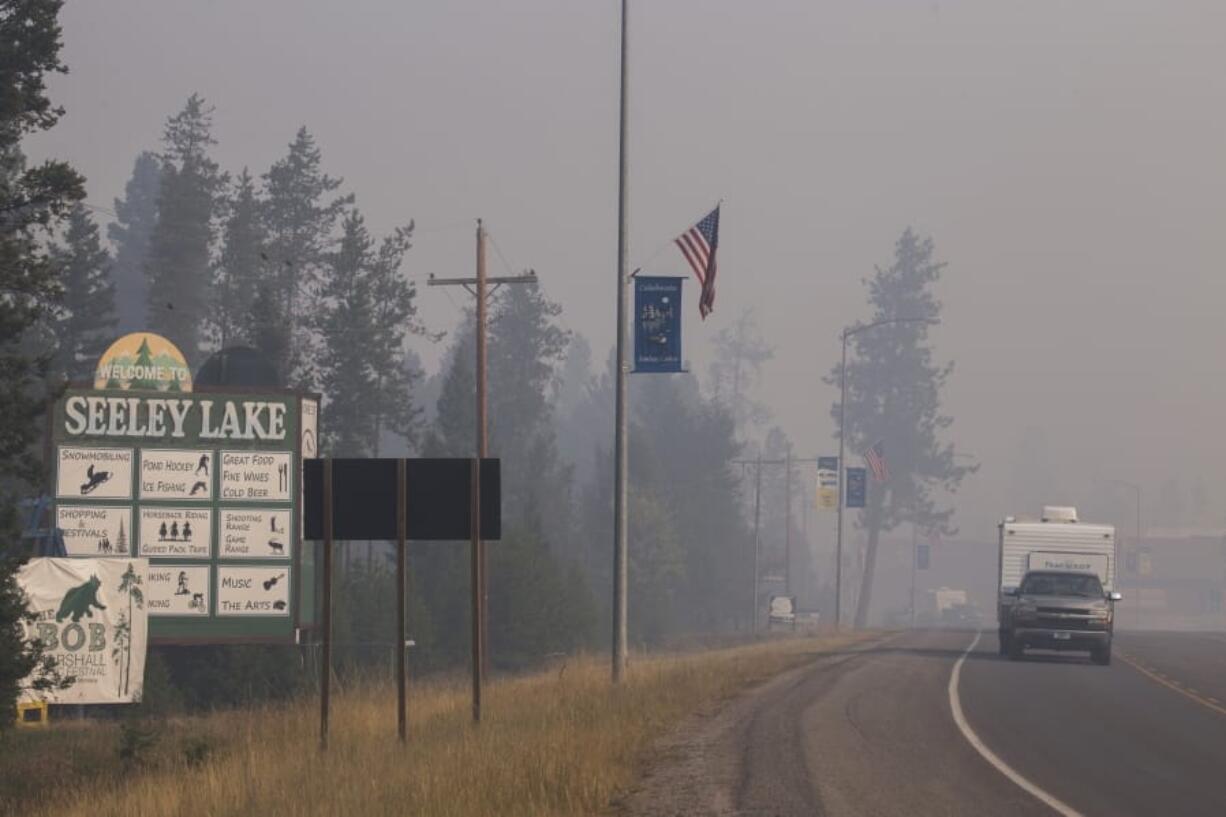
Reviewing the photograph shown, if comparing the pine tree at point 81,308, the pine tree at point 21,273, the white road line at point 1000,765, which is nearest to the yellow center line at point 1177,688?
the white road line at point 1000,765

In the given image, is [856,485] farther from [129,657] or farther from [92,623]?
[92,623]

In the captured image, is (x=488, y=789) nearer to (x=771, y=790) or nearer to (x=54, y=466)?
(x=771, y=790)

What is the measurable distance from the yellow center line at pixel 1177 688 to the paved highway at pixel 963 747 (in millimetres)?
84

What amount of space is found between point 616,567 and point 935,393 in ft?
388

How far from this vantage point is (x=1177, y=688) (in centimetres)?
3259

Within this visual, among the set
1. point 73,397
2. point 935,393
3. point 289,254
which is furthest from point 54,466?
point 935,393

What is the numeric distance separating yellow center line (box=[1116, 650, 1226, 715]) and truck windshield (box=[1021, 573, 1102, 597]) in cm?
205

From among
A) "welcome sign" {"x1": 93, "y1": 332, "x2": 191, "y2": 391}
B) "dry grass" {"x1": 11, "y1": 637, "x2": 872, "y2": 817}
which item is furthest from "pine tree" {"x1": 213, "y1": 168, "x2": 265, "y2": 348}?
"dry grass" {"x1": 11, "y1": 637, "x2": 872, "y2": 817}

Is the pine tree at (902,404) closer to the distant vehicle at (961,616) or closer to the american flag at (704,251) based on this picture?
the distant vehicle at (961,616)

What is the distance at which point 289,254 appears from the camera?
9981 centimetres

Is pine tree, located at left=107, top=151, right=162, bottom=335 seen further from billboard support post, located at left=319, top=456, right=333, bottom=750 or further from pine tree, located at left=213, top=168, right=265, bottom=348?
billboard support post, located at left=319, top=456, right=333, bottom=750

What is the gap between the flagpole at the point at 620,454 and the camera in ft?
94.6

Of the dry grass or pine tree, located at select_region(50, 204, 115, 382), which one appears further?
pine tree, located at select_region(50, 204, 115, 382)

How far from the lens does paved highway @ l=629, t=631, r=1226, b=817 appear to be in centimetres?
1578
